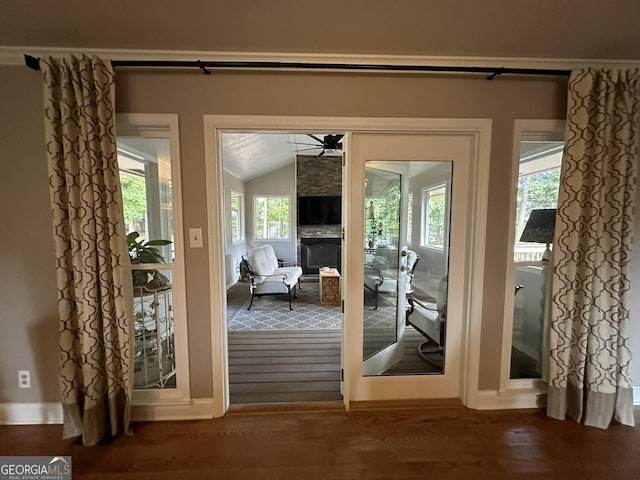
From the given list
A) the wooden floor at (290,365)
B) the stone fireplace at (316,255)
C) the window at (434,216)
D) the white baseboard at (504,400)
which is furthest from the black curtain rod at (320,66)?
the stone fireplace at (316,255)

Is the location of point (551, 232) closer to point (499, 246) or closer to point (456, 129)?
point (499, 246)

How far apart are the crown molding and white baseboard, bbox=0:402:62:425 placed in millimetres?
2114

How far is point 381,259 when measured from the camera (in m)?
1.97

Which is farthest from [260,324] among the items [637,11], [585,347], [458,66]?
[637,11]

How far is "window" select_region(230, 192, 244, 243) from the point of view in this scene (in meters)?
6.21

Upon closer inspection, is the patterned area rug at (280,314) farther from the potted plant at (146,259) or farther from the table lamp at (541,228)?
the table lamp at (541,228)

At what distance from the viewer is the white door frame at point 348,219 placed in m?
1.66

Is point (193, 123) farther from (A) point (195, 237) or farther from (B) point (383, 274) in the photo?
(B) point (383, 274)

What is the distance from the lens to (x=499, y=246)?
1780 mm

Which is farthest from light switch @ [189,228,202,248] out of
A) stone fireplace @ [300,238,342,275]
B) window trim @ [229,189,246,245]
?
stone fireplace @ [300,238,342,275]

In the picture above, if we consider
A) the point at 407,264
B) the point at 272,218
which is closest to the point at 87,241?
the point at 407,264

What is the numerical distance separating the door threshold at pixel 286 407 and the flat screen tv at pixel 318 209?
16.1 feet

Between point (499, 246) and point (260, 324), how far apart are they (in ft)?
9.55

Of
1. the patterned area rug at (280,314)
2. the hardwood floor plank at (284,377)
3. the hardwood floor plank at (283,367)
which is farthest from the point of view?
the patterned area rug at (280,314)
